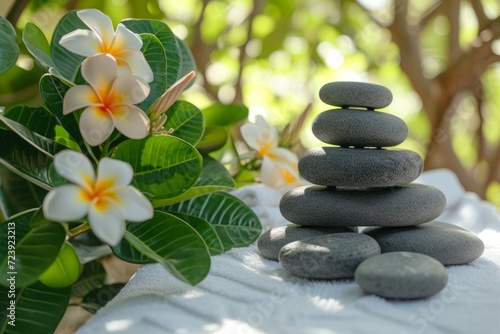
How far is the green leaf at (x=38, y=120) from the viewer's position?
0.75 m

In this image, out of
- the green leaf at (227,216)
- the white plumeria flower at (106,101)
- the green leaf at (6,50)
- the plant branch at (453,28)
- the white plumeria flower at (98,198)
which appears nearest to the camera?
the white plumeria flower at (98,198)

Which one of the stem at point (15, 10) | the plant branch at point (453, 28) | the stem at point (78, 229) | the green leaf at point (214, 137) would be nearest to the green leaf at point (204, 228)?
the stem at point (78, 229)

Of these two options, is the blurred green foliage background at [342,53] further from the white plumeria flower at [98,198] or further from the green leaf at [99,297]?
the white plumeria flower at [98,198]

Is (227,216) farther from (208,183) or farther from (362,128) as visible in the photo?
(362,128)

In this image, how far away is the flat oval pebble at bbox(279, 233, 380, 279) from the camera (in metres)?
0.68

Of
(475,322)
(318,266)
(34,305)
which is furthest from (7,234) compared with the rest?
(475,322)

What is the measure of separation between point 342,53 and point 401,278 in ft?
5.44

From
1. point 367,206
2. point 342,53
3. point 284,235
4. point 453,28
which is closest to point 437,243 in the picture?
point 367,206

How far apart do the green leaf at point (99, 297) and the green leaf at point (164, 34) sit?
34 centimetres

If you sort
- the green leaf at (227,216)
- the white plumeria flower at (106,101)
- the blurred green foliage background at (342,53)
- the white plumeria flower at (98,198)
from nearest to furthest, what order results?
the white plumeria flower at (98,198), the white plumeria flower at (106,101), the green leaf at (227,216), the blurred green foliage background at (342,53)

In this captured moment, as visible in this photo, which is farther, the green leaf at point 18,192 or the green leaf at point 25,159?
the green leaf at point 18,192

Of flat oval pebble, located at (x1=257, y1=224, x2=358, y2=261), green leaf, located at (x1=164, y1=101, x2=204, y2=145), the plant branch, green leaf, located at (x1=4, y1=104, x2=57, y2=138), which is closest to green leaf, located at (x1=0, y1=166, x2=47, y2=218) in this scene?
green leaf, located at (x1=4, y1=104, x2=57, y2=138)

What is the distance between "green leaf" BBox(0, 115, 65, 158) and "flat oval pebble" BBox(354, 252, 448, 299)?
1.25 ft

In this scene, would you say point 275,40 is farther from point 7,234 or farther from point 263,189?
point 7,234
